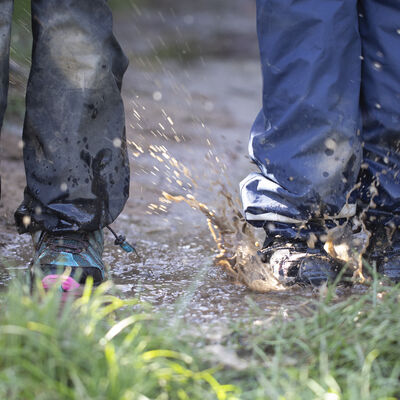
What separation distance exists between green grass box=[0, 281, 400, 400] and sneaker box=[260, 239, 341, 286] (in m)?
0.49

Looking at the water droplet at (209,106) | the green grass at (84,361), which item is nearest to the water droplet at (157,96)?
the water droplet at (209,106)

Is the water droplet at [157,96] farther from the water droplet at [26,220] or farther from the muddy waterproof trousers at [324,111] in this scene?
the water droplet at [26,220]

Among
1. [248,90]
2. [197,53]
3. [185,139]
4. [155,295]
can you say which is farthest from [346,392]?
[197,53]

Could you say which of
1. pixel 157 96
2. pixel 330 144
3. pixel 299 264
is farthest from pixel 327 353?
pixel 157 96

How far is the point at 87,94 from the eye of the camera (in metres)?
2.22

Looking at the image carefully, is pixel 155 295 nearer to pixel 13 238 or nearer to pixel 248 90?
pixel 13 238

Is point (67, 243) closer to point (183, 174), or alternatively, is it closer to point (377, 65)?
point (377, 65)

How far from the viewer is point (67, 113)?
220 centimetres

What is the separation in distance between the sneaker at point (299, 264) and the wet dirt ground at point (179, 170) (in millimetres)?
103

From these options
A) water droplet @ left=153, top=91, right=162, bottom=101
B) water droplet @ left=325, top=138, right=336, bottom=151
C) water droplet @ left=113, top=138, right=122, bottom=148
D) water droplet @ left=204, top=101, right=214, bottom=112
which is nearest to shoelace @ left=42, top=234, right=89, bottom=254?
water droplet @ left=113, top=138, right=122, bottom=148

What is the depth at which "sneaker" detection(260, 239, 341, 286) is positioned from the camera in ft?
7.30

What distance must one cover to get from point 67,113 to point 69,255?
0.43 meters

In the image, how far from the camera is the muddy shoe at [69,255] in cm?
213

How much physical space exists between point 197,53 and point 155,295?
7.55 m
